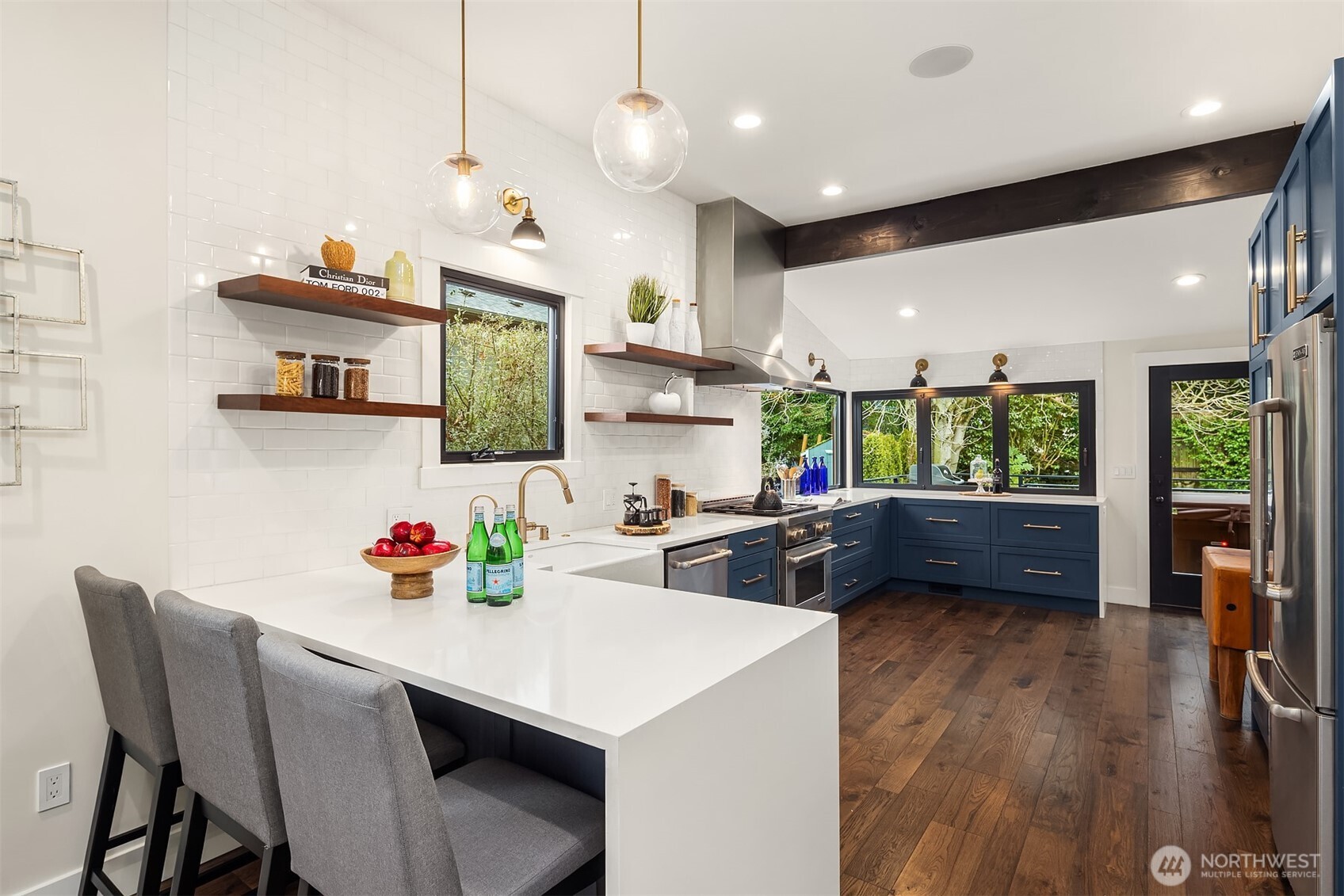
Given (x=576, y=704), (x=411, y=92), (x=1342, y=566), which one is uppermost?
(x=411, y=92)

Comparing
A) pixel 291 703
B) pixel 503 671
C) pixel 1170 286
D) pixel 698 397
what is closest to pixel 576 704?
pixel 503 671

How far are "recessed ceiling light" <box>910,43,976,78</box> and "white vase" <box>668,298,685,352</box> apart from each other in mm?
1639

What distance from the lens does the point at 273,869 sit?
4.45ft

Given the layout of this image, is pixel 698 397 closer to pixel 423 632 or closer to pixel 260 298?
pixel 260 298

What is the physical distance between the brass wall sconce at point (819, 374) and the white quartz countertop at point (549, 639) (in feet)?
13.1

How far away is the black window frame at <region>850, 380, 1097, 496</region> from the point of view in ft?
18.8

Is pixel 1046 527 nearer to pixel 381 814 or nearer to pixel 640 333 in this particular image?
pixel 640 333

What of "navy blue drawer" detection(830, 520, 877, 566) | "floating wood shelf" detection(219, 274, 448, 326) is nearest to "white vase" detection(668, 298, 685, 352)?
"floating wood shelf" detection(219, 274, 448, 326)

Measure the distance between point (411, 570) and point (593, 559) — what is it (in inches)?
42.3

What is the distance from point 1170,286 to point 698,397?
3.30m

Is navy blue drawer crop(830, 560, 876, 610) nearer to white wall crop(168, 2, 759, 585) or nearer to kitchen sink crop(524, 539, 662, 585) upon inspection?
kitchen sink crop(524, 539, 662, 585)

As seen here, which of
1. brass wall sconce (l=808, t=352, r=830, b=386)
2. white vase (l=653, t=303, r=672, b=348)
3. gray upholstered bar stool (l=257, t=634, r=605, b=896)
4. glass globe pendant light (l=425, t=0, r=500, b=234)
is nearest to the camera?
gray upholstered bar stool (l=257, t=634, r=605, b=896)

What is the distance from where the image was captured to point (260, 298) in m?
2.25

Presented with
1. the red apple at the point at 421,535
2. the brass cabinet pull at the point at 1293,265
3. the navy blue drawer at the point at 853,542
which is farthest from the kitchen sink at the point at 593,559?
the brass cabinet pull at the point at 1293,265
